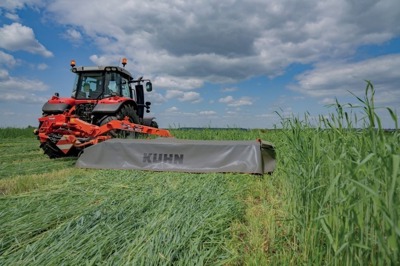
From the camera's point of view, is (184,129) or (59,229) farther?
(184,129)

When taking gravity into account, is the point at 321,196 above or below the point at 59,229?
above

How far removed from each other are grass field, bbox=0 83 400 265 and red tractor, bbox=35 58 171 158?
242 cm

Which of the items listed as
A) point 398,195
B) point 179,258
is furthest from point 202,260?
point 398,195

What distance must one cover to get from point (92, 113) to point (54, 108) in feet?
2.90

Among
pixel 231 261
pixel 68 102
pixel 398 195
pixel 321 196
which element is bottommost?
pixel 231 261

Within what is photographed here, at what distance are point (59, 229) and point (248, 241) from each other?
1365 millimetres

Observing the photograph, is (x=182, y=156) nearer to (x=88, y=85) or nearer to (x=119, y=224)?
(x=119, y=224)

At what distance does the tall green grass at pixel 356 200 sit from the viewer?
1149 millimetres

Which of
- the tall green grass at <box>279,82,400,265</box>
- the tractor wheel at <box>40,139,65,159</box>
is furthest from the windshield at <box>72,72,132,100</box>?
the tall green grass at <box>279,82,400,265</box>

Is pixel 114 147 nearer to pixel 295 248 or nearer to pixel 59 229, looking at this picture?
pixel 59 229

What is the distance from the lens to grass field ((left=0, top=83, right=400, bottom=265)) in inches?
52.7

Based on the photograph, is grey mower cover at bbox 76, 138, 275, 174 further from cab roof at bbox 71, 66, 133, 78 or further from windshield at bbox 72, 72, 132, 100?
cab roof at bbox 71, 66, 133, 78

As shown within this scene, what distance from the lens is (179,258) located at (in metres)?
1.96

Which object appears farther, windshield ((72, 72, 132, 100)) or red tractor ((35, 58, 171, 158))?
windshield ((72, 72, 132, 100))
